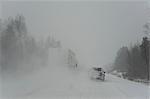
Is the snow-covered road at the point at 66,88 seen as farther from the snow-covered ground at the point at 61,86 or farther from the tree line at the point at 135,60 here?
the tree line at the point at 135,60

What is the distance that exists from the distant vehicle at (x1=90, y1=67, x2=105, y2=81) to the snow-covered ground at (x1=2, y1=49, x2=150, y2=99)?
0.07 metres

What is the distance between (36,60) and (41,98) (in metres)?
0.52

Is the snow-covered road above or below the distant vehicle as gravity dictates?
below

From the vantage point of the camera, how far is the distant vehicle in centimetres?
340

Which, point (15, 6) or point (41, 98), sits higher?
point (15, 6)

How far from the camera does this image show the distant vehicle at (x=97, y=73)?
11.2 feet

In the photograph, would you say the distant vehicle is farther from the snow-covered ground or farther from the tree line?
the tree line

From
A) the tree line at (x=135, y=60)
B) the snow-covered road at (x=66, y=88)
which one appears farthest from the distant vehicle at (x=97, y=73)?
the tree line at (x=135, y=60)

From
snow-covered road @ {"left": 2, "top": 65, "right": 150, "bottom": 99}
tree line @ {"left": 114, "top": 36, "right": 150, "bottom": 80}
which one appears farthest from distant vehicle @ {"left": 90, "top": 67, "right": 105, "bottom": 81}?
tree line @ {"left": 114, "top": 36, "right": 150, "bottom": 80}

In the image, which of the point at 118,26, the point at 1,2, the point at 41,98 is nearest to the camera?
the point at 41,98

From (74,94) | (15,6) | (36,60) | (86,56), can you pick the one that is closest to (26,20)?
(15,6)

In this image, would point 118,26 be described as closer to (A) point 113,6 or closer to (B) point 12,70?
(A) point 113,6

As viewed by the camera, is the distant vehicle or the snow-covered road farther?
the distant vehicle

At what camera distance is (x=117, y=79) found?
355 centimetres
